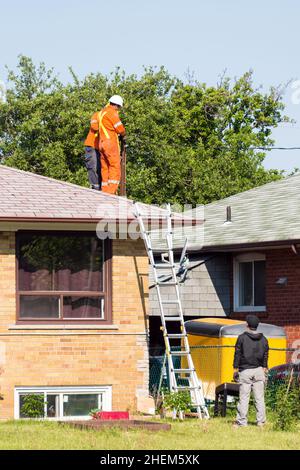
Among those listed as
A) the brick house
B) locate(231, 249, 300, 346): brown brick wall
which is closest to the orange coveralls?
the brick house

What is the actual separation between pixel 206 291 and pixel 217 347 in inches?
175

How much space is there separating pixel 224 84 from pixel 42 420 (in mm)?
40844

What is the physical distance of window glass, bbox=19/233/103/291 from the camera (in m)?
20.7

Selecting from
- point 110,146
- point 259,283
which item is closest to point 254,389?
point 110,146

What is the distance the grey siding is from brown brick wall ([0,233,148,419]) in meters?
4.86

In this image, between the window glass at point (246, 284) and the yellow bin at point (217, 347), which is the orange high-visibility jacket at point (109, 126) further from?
the window glass at point (246, 284)

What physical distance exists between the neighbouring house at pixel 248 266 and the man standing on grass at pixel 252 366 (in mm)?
5171

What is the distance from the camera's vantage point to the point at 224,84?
58.4 m

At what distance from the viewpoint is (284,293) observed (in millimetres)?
24453

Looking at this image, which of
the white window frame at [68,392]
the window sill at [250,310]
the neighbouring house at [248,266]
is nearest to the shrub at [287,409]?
the white window frame at [68,392]

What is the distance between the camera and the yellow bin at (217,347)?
21.6 meters

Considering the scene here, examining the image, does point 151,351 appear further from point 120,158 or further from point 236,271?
point 120,158

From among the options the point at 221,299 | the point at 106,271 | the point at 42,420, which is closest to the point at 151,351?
the point at 221,299

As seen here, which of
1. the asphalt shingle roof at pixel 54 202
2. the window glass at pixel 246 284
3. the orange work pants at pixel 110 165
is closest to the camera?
the asphalt shingle roof at pixel 54 202
